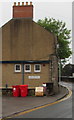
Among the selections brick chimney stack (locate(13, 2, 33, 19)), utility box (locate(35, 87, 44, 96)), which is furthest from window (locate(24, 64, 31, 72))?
utility box (locate(35, 87, 44, 96))

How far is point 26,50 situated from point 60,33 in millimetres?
26846

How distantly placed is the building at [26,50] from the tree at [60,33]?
20.9m

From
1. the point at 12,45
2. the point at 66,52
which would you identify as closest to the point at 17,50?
the point at 12,45

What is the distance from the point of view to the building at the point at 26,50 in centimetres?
2547

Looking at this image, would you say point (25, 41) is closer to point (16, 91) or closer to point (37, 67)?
point (37, 67)

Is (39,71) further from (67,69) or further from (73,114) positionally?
(67,69)

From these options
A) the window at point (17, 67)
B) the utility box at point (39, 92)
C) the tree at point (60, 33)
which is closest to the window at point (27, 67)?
the window at point (17, 67)

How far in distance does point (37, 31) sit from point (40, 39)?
2.98 feet

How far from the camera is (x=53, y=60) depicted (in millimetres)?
23828

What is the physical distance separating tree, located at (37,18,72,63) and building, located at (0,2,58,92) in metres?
20.9

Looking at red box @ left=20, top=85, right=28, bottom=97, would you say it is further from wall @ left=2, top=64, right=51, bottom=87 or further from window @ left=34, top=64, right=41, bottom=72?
window @ left=34, top=64, right=41, bottom=72

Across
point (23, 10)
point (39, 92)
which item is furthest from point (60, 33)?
point (39, 92)

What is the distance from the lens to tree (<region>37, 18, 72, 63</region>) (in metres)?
48.5

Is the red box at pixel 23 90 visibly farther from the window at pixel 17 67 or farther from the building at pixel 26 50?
the window at pixel 17 67
